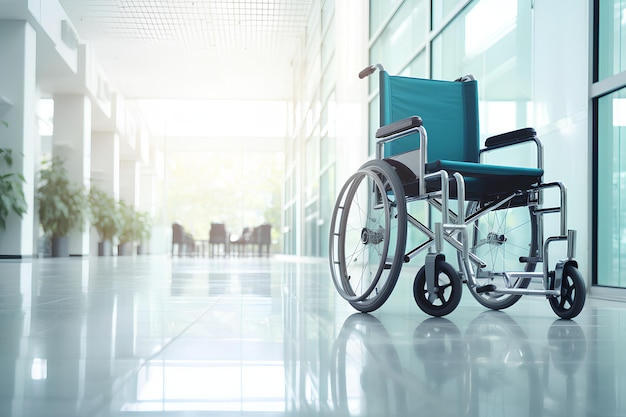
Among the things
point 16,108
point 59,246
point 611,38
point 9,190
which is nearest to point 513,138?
point 611,38

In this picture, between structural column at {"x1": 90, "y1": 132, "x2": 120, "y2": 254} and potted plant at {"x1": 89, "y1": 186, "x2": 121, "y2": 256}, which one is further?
structural column at {"x1": 90, "y1": 132, "x2": 120, "y2": 254}

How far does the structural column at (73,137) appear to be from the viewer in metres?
10.3

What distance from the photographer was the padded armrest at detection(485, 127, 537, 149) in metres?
1.96

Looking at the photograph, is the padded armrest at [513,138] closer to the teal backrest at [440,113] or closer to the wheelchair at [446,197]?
the wheelchair at [446,197]

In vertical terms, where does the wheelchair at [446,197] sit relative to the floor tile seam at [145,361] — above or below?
above

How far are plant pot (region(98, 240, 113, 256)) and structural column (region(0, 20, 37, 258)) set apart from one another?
5.00 meters

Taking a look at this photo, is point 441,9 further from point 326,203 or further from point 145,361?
point 326,203

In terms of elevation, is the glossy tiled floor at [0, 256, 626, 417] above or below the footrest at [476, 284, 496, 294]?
below

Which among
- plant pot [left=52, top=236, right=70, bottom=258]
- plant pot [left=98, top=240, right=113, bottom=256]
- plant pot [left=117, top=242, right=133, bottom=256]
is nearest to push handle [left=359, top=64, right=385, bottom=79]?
plant pot [left=52, top=236, right=70, bottom=258]

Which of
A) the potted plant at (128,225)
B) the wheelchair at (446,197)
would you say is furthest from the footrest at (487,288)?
the potted plant at (128,225)

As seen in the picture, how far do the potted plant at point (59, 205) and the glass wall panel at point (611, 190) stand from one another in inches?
306

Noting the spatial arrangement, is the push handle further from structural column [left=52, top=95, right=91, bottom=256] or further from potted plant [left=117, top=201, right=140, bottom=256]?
potted plant [left=117, top=201, right=140, bottom=256]

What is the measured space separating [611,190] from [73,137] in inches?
369

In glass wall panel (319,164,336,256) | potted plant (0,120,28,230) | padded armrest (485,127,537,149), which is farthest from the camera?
glass wall panel (319,164,336,256)
